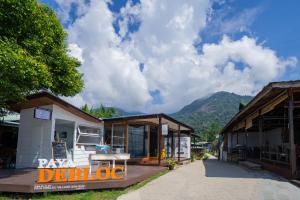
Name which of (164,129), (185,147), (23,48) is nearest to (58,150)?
(23,48)

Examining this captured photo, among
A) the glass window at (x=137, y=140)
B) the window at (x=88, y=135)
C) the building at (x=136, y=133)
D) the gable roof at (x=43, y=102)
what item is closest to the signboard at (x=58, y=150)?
the gable roof at (x=43, y=102)

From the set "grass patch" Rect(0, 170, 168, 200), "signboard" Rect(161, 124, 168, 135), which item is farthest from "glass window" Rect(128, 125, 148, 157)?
"grass patch" Rect(0, 170, 168, 200)

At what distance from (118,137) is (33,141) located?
523 centimetres

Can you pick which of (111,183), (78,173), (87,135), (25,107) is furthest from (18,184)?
(87,135)

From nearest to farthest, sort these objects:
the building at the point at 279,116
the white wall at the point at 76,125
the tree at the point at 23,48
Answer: the tree at the point at 23,48, the building at the point at 279,116, the white wall at the point at 76,125

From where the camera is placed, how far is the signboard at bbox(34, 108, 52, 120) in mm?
9824

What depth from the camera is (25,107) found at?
11844 mm

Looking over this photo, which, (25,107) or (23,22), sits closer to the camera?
(23,22)

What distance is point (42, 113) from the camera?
10.2 meters

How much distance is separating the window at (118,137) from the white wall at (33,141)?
490cm

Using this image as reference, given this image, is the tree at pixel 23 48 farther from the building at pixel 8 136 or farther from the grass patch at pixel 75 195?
the building at pixel 8 136

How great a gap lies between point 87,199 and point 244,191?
168 inches

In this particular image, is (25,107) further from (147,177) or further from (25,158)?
(147,177)

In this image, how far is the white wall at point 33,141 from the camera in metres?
11.1
